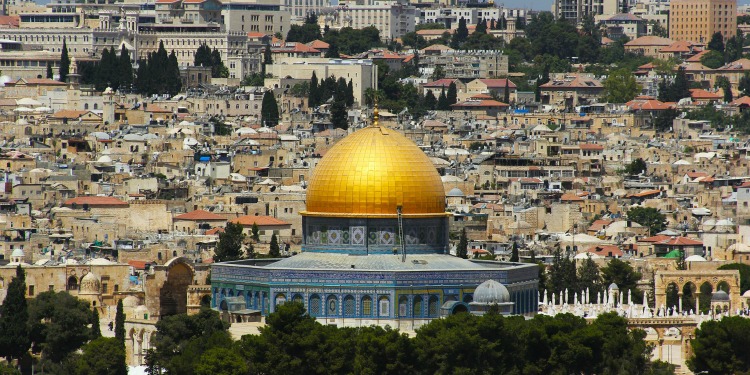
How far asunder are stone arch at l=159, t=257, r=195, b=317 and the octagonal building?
786 cm

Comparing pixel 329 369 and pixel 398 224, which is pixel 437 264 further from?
pixel 329 369

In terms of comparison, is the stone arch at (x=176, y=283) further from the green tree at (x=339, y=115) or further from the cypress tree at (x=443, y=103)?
the cypress tree at (x=443, y=103)

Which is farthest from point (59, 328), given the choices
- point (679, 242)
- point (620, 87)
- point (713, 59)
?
point (713, 59)

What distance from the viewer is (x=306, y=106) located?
140 meters

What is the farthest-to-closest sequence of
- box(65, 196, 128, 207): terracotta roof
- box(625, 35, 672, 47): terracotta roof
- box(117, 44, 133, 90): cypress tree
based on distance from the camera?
box(625, 35, 672, 47): terracotta roof
box(117, 44, 133, 90): cypress tree
box(65, 196, 128, 207): terracotta roof

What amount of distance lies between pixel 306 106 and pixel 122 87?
9072mm

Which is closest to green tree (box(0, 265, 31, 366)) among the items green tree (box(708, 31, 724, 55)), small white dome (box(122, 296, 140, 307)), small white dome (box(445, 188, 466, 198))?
small white dome (box(122, 296, 140, 307))

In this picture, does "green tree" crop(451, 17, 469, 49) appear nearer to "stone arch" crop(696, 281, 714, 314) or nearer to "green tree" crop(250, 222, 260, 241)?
"green tree" crop(250, 222, 260, 241)

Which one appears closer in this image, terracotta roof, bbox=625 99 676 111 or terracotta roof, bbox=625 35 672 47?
terracotta roof, bbox=625 99 676 111

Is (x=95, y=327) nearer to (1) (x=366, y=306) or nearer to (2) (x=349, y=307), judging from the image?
(2) (x=349, y=307)

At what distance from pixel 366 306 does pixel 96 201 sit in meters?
44.0

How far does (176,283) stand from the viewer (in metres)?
68.5

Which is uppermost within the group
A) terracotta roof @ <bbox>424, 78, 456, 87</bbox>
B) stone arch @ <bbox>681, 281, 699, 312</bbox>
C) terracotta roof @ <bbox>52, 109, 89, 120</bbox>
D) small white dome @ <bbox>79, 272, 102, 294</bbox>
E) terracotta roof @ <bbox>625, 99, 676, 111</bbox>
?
terracotta roof @ <bbox>424, 78, 456, 87</bbox>

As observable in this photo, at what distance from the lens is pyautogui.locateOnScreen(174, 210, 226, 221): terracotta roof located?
9631 cm
